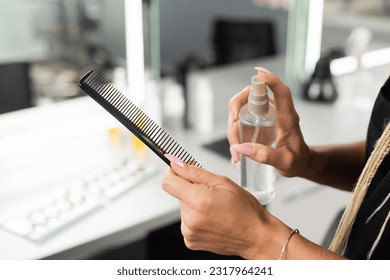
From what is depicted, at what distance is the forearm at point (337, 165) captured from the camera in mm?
917

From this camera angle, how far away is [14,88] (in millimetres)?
1231

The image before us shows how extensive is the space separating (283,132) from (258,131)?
47 millimetres

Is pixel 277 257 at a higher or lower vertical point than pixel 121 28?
lower

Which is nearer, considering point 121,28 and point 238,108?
point 238,108

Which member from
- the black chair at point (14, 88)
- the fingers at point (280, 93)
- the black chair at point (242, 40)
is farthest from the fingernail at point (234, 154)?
the black chair at point (242, 40)

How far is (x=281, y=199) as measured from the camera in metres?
1.24

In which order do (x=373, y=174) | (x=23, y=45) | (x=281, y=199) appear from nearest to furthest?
(x=373, y=174) < (x=281, y=199) < (x=23, y=45)

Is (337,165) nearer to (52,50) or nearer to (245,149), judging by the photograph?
(245,149)

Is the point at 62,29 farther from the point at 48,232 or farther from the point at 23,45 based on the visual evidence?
the point at 48,232

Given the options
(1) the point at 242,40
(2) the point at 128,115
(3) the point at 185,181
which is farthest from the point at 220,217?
(1) the point at 242,40

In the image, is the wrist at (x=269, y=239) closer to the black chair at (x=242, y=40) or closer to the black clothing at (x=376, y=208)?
the black clothing at (x=376, y=208)

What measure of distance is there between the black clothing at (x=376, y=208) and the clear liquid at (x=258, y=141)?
16 cm

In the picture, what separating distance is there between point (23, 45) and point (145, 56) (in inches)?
13.4
